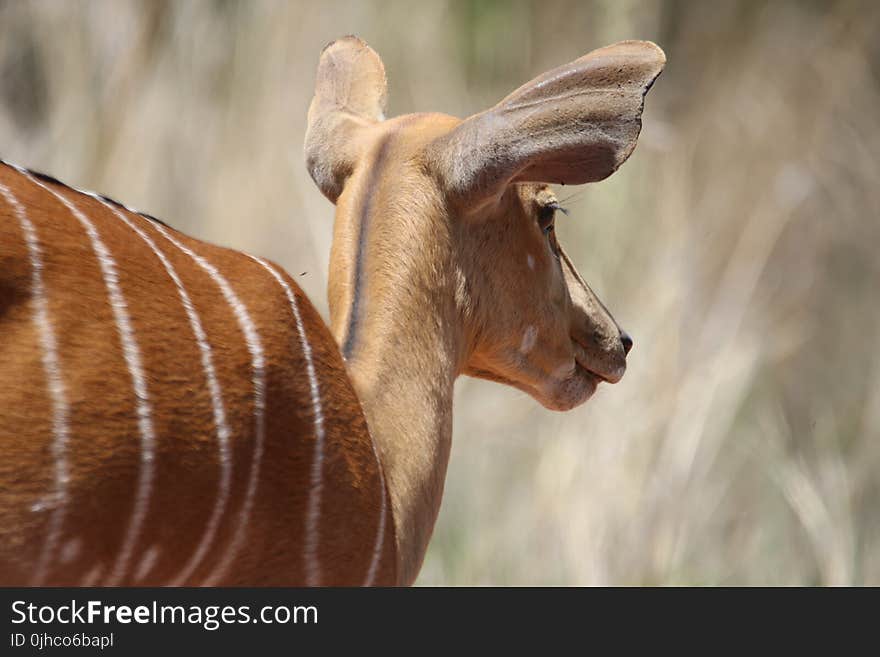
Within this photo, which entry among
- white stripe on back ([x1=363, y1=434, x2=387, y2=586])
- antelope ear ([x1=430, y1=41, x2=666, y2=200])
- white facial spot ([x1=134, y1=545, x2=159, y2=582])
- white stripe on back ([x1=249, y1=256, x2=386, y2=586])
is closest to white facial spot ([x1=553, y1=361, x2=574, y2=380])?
antelope ear ([x1=430, y1=41, x2=666, y2=200])

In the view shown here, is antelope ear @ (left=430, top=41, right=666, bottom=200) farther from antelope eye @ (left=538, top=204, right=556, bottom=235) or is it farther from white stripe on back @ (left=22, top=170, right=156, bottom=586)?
white stripe on back @ (left=22, top=170, right=156, bottom=586)

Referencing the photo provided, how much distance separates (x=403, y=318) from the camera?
2.20m

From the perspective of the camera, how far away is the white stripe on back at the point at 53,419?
1.52m

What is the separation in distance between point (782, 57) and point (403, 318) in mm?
4585

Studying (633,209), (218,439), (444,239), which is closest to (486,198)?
(444,239)

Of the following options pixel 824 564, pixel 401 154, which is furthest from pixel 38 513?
pixel 824 564

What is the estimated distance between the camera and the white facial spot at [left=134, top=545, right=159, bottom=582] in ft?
5.41

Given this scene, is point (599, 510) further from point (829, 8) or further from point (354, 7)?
point (829, 8)

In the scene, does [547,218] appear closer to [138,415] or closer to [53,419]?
[138,415]

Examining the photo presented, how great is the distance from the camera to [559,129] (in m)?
2.19

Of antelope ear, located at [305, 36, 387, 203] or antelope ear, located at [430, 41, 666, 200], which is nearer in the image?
antelope ear, located at [430, 41, 666, 200]

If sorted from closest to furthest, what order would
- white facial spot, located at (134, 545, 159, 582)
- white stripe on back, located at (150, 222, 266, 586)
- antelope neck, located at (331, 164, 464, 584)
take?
white facial spot, located at (134, 545, 159, 582) < white stripe on back, located at (150, 222, 266, 586) < antelope neck, located at (331, 164, 464, 584)

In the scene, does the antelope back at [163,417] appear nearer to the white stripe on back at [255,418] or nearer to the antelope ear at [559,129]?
the white stripe on back at [255,418]

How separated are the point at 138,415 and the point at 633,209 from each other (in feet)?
13.5
